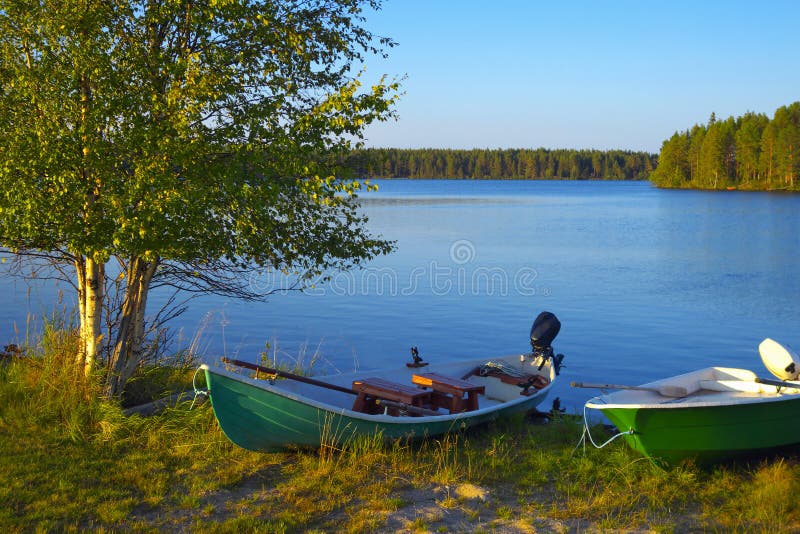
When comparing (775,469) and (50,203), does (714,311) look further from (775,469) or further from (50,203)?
(50,203)

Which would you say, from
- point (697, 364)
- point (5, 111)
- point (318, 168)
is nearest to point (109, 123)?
point (5, 111)

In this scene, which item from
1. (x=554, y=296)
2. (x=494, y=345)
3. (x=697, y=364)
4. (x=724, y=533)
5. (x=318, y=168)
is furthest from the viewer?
(x=554, y=296)

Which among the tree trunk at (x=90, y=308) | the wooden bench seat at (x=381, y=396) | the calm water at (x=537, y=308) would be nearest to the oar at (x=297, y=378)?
the wooden bench seat at (x=381, y=396)

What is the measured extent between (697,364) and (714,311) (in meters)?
7.24

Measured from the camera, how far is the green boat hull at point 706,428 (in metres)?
8.05

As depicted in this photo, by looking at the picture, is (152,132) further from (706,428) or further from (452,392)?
(706,428)

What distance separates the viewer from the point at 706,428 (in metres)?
8.10

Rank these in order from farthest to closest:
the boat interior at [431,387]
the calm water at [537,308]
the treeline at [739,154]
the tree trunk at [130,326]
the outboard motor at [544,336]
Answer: the treeline at [739,154], the calm water at [537,308], the outboard motor at [544,336], the tree trunk at [130,326], the boat interior at [431,387]

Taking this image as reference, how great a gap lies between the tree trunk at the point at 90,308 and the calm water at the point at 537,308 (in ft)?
19.1

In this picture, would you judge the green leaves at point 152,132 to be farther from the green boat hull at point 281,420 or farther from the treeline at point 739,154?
the treeline at point 739,154

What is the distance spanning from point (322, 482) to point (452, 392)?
104 inches

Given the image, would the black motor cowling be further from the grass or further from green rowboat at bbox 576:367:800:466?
green rowboat at bbox 576:367:800:466

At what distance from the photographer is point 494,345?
19.5 metres

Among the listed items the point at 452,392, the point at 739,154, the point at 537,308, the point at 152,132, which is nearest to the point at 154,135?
the point at 152,132
